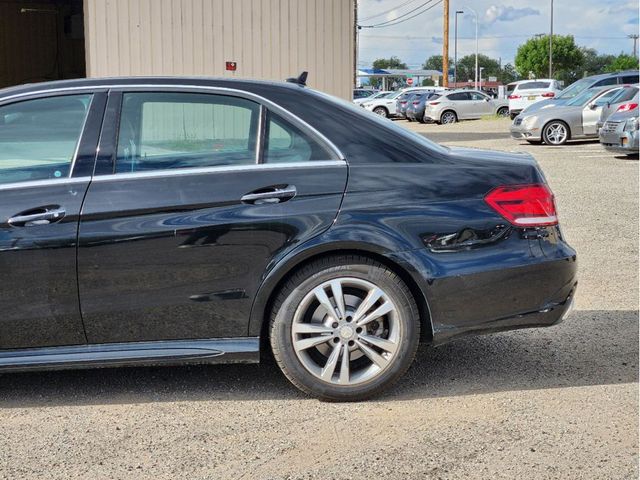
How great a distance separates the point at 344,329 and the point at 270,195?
2.38 feet

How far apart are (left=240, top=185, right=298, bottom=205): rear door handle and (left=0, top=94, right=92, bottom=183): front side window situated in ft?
2.85

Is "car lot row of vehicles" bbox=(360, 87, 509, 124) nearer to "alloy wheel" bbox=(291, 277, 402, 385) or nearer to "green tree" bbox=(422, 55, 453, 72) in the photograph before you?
"alloy wheel" bbox=(291, 277, 402, 385)

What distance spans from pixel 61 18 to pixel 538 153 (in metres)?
11.0

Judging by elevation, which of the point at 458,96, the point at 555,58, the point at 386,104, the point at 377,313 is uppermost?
the point at 555,58

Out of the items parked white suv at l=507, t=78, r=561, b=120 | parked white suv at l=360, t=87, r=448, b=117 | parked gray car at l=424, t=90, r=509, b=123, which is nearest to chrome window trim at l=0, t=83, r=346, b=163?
parked white suv at l=507, t=78, r=561, b=120

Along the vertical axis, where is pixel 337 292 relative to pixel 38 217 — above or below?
below

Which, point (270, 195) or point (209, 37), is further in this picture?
point (209, 37)

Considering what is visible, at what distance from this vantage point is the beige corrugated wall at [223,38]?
51.9 ft

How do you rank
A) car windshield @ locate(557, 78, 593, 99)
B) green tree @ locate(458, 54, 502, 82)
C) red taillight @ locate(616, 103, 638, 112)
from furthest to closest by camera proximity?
1. green tree @ locate(458, 54, 502, 82)
2. car windshield @ locate(557, 78, 593, 99)
3. red taillight @ locate(616, 103, 638, 112)

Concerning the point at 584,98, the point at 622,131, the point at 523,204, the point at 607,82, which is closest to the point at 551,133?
the point at 584,98

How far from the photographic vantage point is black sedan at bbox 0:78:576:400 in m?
4.07

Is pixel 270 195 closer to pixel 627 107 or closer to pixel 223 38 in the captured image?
pixel 223 38

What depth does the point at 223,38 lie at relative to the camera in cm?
1681

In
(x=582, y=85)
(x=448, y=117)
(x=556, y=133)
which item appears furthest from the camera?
(x=448, y=117)
